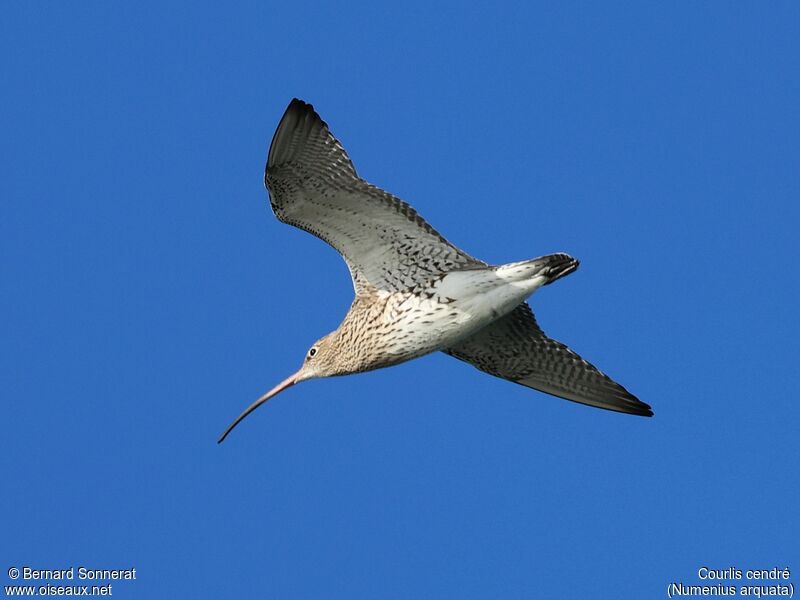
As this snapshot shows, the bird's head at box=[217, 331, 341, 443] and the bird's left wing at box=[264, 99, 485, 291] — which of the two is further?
the bird's head at box=[217, 331, 341, 443]

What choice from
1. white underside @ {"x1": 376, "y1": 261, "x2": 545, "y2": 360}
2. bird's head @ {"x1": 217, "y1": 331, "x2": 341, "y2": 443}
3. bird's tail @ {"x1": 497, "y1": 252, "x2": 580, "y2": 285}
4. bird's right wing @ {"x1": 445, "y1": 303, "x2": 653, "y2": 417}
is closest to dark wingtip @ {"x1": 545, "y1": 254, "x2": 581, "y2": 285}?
bird's tail @ {"x1": 497, "y1": 252, "x2": 580, "y2": 285}

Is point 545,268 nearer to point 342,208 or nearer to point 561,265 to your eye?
point 561,265

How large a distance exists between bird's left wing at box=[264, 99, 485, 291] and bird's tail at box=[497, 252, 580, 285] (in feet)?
1.26

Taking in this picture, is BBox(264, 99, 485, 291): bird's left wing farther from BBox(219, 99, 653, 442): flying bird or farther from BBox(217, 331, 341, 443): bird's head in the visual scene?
BBox(217, 331, 341, 443): bird's head

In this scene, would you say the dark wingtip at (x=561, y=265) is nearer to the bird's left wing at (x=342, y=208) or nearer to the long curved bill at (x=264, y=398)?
the bird's left wing at (x=342, y=208)

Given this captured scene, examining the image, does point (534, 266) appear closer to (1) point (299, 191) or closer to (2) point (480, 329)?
(2) point (480, 329)

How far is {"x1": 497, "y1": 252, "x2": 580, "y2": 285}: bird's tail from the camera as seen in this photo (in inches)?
425

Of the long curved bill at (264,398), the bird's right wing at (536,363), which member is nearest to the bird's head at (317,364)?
the long curved bill at (264,398)

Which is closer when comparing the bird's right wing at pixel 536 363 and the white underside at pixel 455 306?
the white underside at pixel 455 306

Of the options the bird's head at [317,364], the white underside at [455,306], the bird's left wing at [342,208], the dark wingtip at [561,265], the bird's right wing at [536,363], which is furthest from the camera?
the bird's right wing at [536,363]

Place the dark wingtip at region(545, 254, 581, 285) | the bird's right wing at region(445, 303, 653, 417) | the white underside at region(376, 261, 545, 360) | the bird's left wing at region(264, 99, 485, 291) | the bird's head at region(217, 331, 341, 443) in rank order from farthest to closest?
1. the bird's right wing at region(445, 303, 653, 417)
2. the bird's head at region(217, 331, 341, 443)
3. the bird's left wing at region(264, 99, 485, 291)
4. the white underside at region(376, 261, 545, 360)
5. the dark wingtip at region(545, 254, 581, 285)

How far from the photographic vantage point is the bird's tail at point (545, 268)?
10.8m

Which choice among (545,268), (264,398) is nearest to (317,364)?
(264,398)

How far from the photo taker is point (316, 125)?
36.9 feet
